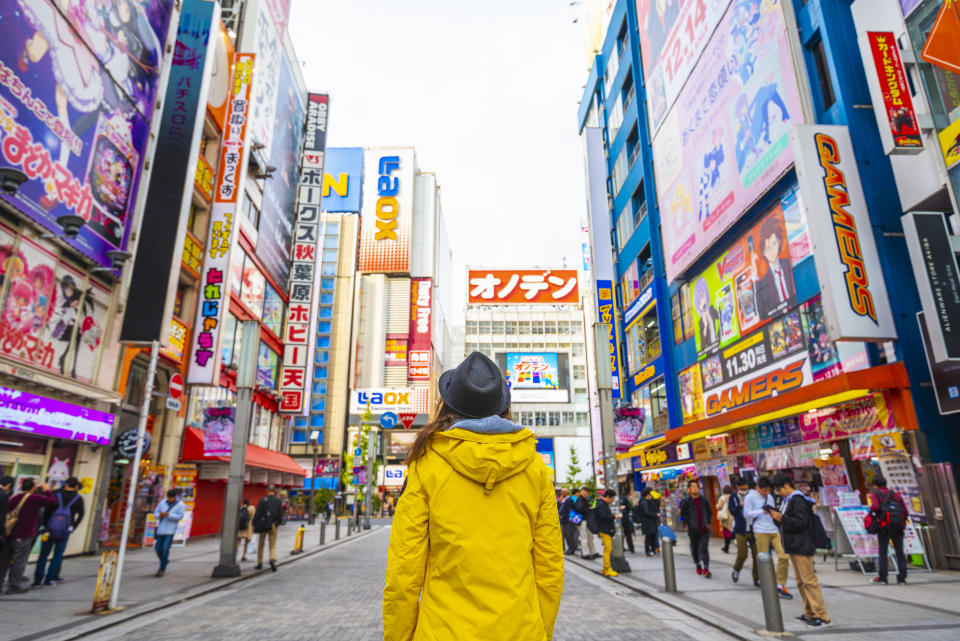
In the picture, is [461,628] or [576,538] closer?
[461,628]

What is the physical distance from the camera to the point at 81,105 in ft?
46.7

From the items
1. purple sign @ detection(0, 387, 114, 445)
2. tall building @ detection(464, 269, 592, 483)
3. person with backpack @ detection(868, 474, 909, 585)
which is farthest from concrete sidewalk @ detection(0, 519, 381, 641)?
tall building @ detection(464, 269, 592, 483)

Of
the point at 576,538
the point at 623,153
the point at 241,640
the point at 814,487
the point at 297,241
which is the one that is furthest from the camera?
the point at 623,153

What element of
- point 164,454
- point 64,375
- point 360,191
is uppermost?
point 360,191

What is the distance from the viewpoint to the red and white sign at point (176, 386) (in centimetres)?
1981

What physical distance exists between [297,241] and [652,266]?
1970 centimetres

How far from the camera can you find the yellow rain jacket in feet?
7.60

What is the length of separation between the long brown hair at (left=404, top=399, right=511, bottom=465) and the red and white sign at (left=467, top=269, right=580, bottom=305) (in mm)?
48703

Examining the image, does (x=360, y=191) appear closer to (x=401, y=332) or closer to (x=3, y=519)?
(x=401, y=332)

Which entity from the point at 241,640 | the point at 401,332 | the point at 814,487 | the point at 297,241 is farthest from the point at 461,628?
the point at 401,332

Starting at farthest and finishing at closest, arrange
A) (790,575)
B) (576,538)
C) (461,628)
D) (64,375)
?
(576,538) < (64,375) < (790,575) < (461,628)

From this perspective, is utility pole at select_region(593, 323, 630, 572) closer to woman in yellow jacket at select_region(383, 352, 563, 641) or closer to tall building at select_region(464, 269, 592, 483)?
woman in yellow jacket at select_region(383, 352, 563, 641)

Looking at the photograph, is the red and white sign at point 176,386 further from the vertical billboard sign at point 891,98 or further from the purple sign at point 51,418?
the vertical billboard sign at point 891,98

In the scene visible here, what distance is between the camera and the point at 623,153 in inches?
1416
